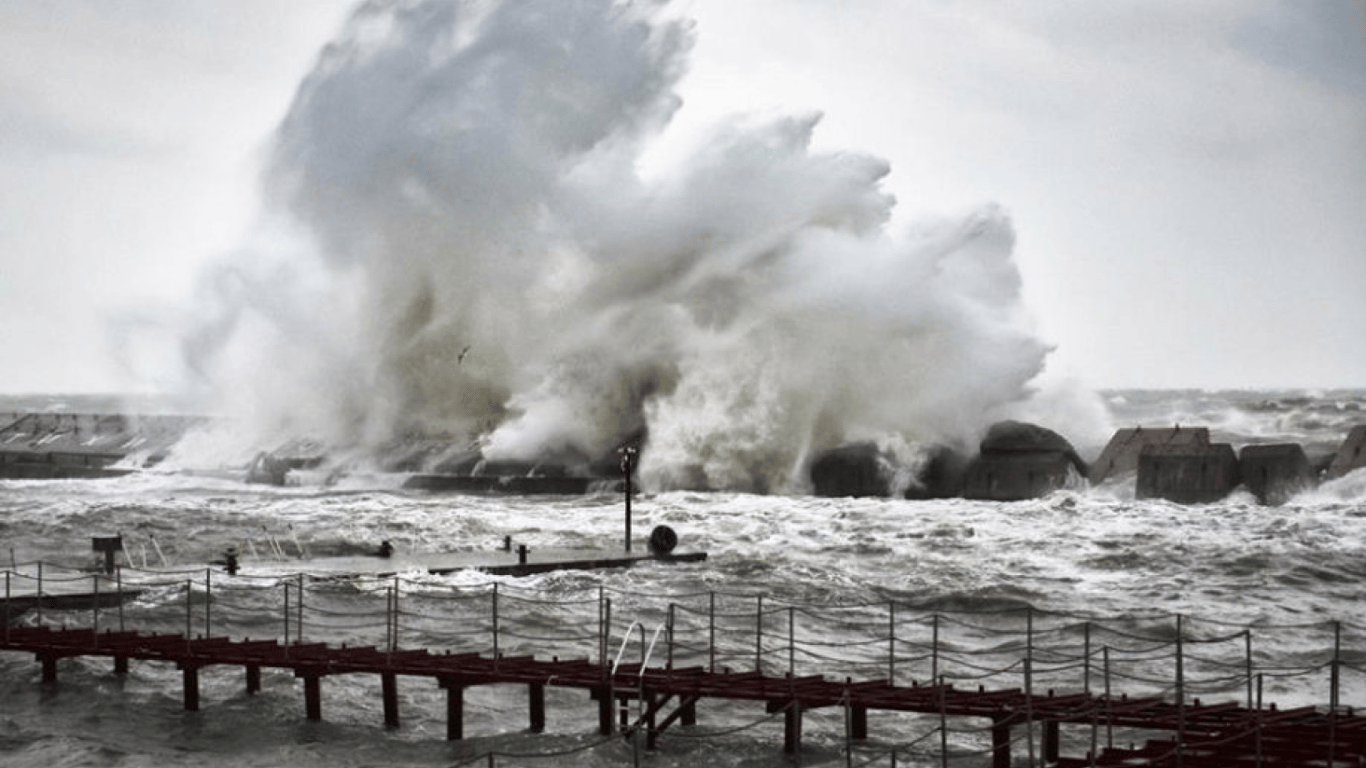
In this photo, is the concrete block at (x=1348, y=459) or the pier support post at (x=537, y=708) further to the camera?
the concrete block at (x=1348, y=459)

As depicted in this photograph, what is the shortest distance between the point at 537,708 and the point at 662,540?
52.6ft

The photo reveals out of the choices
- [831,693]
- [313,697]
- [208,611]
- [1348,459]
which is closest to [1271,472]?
[1348,459]

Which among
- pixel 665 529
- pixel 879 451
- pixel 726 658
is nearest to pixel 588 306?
pixel 879 451

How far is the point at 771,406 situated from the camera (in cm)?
6069

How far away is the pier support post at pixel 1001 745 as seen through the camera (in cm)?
1767

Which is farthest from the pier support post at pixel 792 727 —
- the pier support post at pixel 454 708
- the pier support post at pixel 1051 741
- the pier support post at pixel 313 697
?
the pier support post at pixel 313 697

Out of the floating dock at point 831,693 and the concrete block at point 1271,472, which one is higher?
the concrete block at point 1271,472

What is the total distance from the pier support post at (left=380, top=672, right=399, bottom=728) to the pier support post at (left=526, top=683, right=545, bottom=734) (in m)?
1.75

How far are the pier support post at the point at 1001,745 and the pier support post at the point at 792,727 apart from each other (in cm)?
208

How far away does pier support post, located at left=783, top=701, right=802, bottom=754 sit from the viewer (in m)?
18.1

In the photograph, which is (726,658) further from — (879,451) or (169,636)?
(879,451)

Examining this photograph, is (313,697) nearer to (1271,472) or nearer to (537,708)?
(537,708)

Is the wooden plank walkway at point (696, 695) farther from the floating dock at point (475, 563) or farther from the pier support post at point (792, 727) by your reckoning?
the floating dock at point (475, 563)

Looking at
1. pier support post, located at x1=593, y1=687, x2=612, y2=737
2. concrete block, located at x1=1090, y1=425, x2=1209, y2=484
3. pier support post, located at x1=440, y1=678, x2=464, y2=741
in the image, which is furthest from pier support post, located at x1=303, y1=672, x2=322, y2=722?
concrete block, located at x1=1090, y1=425, x2=1209, y2=484
